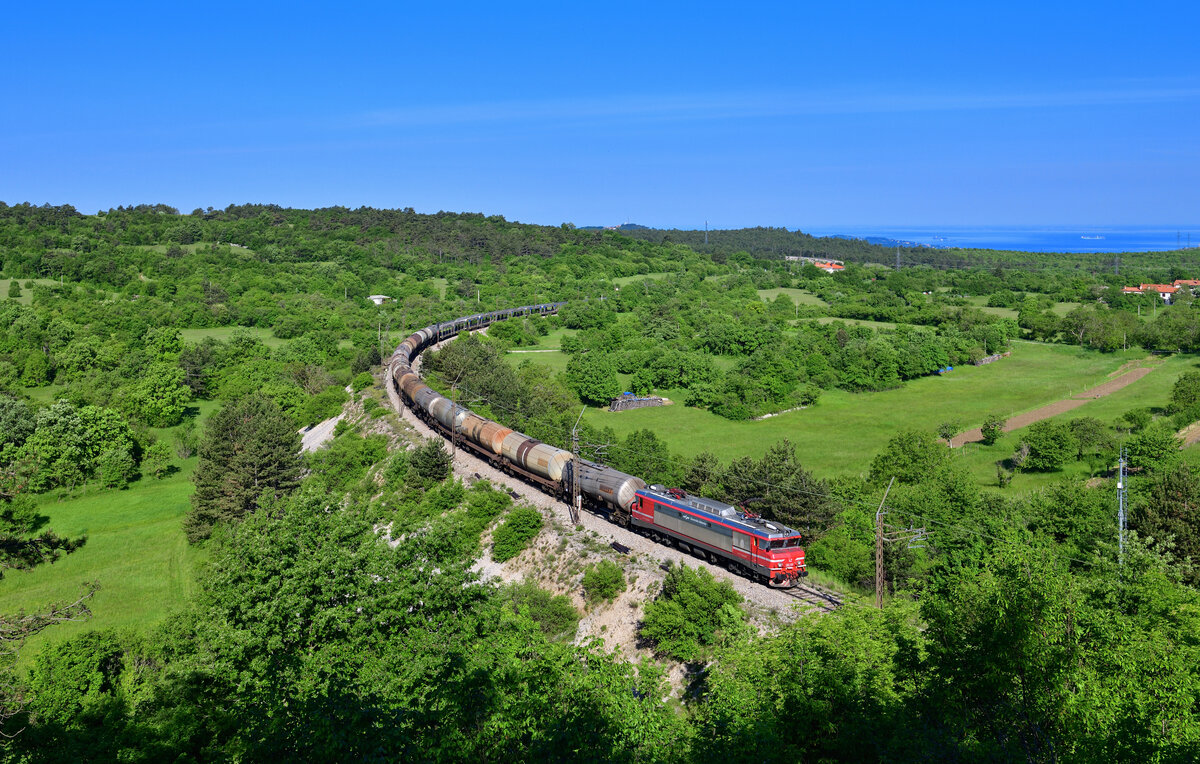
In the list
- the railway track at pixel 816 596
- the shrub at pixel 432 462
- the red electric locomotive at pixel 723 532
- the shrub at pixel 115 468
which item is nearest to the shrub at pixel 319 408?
the shrub at pixel 115 468

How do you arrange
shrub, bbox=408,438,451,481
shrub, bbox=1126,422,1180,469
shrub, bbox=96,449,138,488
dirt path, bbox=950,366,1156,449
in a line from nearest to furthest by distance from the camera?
1. shrub, bbox=408,438,451,481
2. shrub, bbox=1126,422,1180,469
3. shrub, bbox=96,449,138,488
4. dirt path, bbox=950,366,1156,449

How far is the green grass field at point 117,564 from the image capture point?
41.3m

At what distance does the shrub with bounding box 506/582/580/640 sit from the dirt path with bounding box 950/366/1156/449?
4875 cm

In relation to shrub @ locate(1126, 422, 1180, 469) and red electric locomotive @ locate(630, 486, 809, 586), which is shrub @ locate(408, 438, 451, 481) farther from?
shrub @ locate(1126, 422, 1180, 469)

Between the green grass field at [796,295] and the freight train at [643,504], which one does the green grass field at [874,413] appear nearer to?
the freight train at [643,504]

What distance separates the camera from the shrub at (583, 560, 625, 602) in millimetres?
37688

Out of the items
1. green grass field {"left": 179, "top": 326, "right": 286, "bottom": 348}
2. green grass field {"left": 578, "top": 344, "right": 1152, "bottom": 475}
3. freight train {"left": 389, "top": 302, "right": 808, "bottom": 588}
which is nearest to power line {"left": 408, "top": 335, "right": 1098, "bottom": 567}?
freight train {"left": 389, "top": 302, "right": 808, "bottom": 588}

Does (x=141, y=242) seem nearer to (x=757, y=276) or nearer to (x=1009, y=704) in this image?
(x=757, y=276)

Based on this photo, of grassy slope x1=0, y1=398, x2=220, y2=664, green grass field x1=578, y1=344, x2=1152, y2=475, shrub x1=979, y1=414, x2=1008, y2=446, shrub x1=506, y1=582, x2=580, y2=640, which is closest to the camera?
shrub x1=506, y1=582, x2=580, y2=640

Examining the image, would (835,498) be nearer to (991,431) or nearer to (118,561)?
(991,431)

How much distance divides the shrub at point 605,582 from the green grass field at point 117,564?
1994cm

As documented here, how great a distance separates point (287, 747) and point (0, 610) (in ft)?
112

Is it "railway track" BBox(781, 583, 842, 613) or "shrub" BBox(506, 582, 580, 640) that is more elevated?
"railway track" BBox(781, 583, 842, 613)

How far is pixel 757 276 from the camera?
19888cm
